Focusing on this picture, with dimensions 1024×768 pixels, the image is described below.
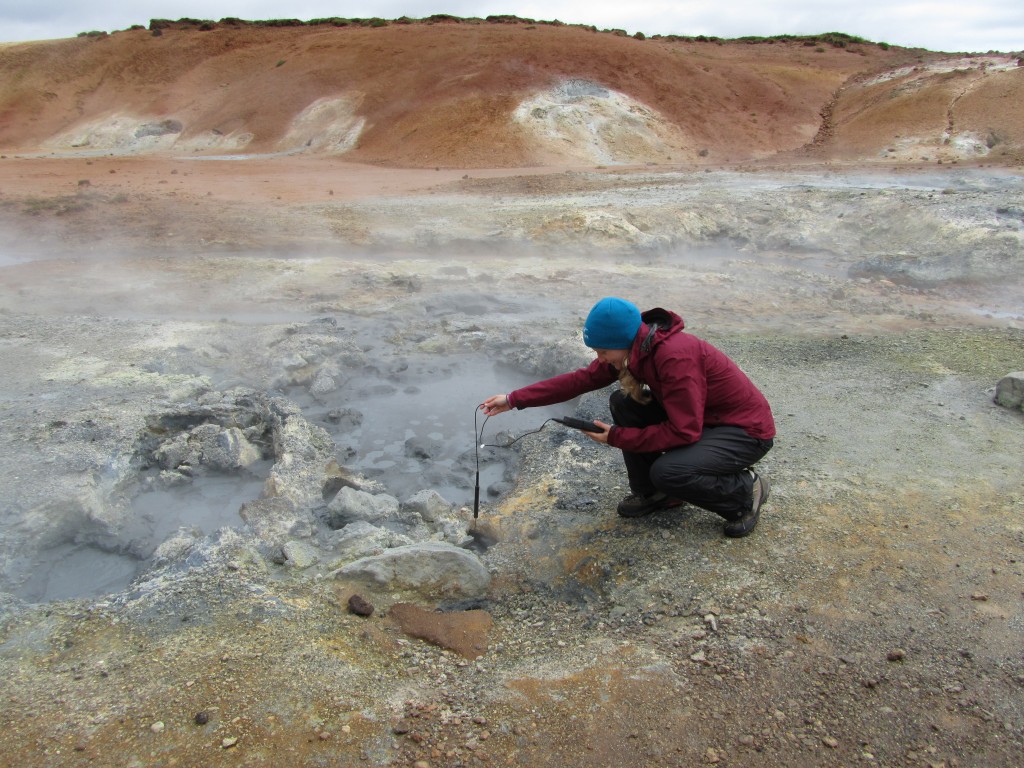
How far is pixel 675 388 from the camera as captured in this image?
2.80 meters

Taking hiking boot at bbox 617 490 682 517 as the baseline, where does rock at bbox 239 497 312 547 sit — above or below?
below

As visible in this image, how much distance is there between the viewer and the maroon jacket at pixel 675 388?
9.15 feet

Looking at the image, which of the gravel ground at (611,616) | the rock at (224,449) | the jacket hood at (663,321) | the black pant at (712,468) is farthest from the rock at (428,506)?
the jacket hood at (663,321)

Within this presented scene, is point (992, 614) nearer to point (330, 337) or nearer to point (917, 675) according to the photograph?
point (917, 675)

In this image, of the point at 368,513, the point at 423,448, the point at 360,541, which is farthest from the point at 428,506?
the point at 423,448

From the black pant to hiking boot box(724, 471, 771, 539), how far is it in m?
0.03

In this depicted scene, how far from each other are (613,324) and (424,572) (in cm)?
126

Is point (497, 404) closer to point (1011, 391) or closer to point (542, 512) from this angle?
point (542, 512)

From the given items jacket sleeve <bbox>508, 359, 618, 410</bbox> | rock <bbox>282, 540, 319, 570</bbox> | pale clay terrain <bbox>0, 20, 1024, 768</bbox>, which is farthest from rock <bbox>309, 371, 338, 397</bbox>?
jacket sleeve <bbox>508, 359, 618, 410</bbox>

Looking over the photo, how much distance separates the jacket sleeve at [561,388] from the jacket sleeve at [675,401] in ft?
0.93

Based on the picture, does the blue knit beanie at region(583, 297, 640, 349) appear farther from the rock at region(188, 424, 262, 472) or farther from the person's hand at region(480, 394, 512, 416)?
the rock at region(188, 424, 262, 472)

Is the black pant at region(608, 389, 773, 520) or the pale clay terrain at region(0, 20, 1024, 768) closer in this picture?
the pale clay terrain at region(0, 20, 1024, 768)

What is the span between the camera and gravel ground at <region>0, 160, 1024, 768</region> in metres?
2.23

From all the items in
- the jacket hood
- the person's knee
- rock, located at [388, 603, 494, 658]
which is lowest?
rock, located at [388, 603, 494, 658]
